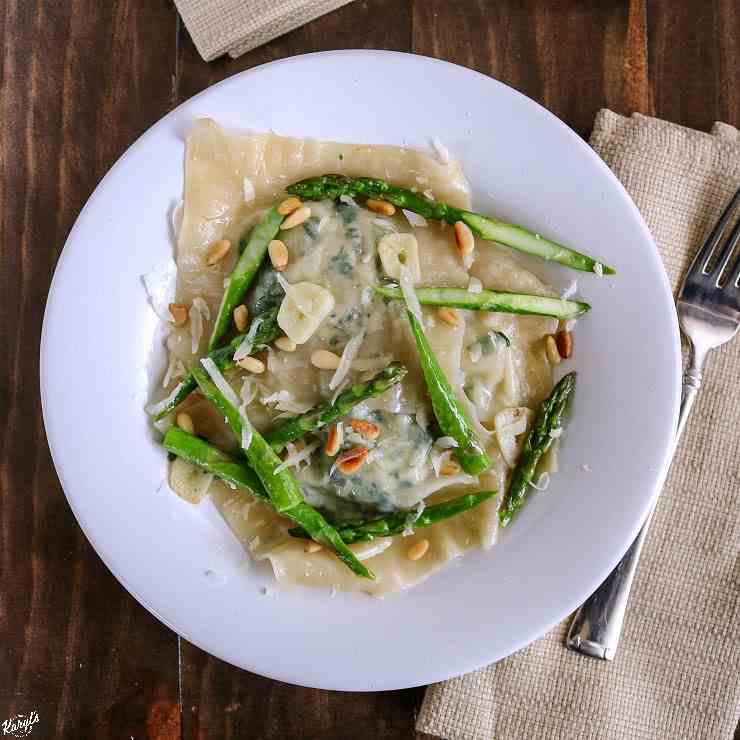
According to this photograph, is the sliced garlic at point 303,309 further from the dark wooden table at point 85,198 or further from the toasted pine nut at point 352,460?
the dark wooden table at point 85,198

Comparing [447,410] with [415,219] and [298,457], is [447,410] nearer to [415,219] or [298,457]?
[298,457]

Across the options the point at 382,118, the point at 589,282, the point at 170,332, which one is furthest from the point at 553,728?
the point at 382,118

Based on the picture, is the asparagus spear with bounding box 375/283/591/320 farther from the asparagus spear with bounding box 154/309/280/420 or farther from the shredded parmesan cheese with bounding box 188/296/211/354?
the shredded parmesan cheese with bounding box 188/296/211/354

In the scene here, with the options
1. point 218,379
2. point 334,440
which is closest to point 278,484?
point 334,440

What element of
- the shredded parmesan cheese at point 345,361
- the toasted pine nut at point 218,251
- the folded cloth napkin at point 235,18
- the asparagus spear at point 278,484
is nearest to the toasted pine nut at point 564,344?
the shredded parmesan cheese at point 345,361

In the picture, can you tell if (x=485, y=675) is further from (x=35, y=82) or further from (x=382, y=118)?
(x=35, y=82)

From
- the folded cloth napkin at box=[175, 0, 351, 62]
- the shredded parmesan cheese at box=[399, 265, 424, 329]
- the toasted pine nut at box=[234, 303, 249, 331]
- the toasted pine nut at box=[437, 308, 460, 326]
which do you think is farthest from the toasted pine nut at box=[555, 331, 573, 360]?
the folded cloth napkin at box=[175, 0, 351, 62]
